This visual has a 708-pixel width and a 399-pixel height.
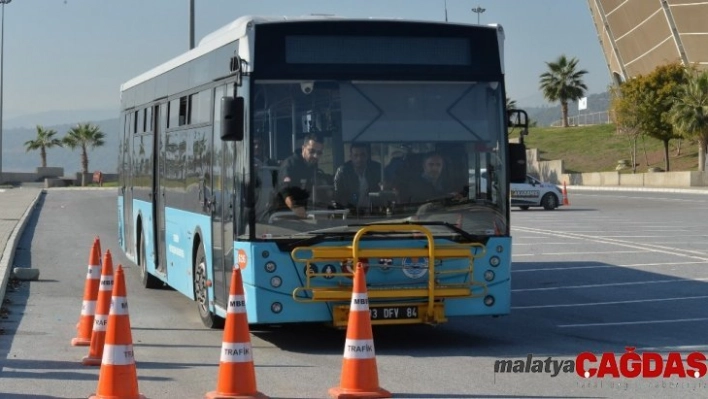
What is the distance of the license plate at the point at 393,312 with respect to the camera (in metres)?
11.1

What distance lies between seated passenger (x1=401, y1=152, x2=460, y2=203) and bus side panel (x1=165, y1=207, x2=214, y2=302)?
7.43ft

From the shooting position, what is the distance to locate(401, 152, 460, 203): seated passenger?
11.3 m

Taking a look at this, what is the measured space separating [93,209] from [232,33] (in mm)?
34963

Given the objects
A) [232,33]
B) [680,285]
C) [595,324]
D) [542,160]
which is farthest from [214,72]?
[542,160]

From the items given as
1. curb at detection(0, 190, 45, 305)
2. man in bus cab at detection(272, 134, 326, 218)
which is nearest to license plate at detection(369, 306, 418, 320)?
man in bus cab at detection(272, 134, 326, 218)

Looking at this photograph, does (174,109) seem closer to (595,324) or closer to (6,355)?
(6,355)

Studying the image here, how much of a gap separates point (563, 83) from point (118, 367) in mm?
106285

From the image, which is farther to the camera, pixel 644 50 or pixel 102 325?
pixel 644 50

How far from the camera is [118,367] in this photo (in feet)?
27.9

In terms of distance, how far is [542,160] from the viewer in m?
89.9

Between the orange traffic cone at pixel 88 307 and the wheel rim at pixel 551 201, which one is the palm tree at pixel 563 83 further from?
the orange traffic cone at pixel 88 307

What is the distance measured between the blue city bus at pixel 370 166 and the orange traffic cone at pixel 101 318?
1.14 meters

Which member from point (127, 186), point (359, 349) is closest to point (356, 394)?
point (359, 349)

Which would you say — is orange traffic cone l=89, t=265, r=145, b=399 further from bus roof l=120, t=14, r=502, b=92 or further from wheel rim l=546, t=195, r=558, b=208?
wheel rim l=546, t=195, r=558, b=208
